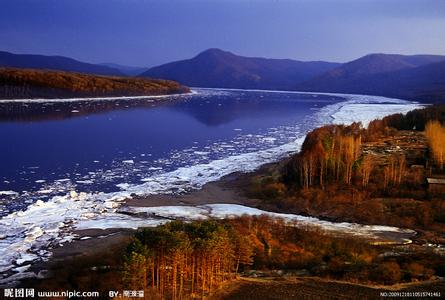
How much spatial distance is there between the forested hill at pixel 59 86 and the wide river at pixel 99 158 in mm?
8898

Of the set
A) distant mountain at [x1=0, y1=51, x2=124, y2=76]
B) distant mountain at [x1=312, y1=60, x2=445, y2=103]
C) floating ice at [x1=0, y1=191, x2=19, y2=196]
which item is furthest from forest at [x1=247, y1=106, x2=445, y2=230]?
distant mountain at [x1=0, y1=51, x2=124, y2=76]

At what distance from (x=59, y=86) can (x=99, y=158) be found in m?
29.9

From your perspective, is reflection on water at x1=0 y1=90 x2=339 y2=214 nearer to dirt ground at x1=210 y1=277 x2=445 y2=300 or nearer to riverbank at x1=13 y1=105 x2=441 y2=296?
riverbank at x1=13 y1=105 x2=441 y2=296

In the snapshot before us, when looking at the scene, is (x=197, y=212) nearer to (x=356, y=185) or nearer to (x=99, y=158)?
(x=356, y=185)

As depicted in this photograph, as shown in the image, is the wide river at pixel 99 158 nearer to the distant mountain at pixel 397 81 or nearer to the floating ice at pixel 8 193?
the floating ice at pixel 8 193

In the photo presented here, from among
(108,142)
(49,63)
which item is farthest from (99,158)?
(49,63)

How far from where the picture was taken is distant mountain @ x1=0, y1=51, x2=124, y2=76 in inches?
4348

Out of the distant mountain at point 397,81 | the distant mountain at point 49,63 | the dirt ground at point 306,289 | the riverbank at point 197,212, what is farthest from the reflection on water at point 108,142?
the distant mountain at point 49,63

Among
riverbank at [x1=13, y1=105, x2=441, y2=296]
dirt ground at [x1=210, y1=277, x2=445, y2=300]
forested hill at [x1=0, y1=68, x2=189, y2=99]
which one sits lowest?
dirt ground at [x1=210, y1=277, x2=445, y2=300]

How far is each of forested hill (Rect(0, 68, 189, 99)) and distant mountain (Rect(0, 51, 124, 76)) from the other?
196ft

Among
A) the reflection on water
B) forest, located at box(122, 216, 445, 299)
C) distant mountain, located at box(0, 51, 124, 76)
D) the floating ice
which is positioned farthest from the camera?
distant mountain, located at box(0, 51, 124, 76)

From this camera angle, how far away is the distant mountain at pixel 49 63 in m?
110

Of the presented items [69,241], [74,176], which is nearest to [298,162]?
[74,176]

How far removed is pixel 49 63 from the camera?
120 meters
